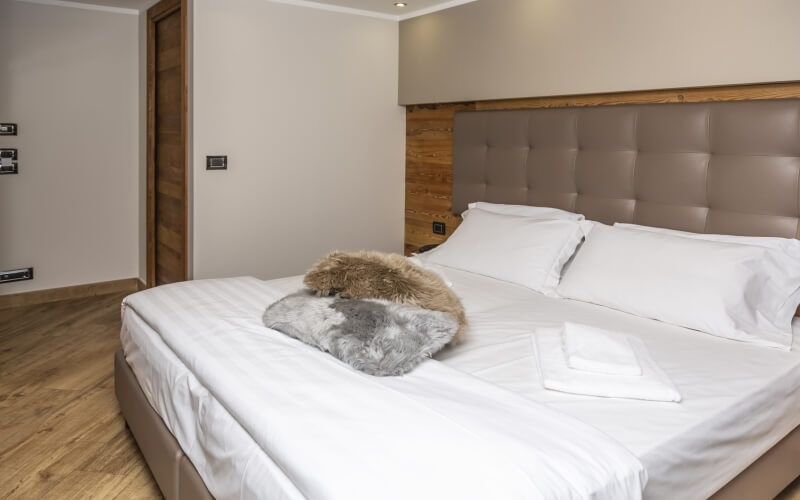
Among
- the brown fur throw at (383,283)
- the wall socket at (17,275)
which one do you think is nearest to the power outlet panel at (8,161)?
the wall socket at (17,275)

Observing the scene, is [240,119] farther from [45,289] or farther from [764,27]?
[764,27]

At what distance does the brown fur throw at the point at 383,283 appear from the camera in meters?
2.14

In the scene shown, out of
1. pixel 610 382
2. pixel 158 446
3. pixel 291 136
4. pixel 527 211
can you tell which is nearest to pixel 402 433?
pixel 610 382

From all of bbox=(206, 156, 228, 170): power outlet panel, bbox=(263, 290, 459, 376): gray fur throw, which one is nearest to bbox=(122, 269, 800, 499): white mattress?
bbox=(263, 290, 459, 376): gray fur throw

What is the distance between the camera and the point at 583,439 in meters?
1.40

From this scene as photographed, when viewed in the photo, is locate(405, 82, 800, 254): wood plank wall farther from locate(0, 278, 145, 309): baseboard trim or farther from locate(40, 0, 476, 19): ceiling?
locate(0, 278, 145, 309): baseboard trim

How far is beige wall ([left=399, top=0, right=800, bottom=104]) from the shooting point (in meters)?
2.55

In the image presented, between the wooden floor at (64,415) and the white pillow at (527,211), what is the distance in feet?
4.88

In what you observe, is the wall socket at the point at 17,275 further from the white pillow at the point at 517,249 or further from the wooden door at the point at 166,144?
the white pillow at the point at 517,249

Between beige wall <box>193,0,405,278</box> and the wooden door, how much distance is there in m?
0.16

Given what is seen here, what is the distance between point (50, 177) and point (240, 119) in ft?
5.02

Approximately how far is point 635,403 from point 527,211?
5.94ft

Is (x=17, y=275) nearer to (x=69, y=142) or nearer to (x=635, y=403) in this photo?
(x=69, y=142)

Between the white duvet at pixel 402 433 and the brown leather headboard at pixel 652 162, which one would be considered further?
the brown leather headboard at pixel 652 162
